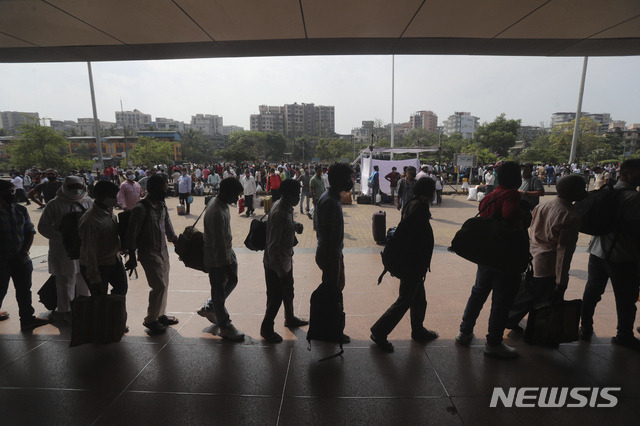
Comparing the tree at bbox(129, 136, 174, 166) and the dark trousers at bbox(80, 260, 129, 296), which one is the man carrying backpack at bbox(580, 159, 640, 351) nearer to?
the dark trousers at bbox(80, 260, 129, 296)

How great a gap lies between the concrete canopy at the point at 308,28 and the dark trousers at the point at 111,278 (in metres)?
2.49

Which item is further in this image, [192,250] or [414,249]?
[192,250]

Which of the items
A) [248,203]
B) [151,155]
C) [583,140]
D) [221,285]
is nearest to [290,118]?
[151,155]

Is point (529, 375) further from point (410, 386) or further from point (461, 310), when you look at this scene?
point (461, 310)

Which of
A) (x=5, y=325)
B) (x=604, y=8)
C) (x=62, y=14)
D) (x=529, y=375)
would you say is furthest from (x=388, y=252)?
(x=5, y=325)

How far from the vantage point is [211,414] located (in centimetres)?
236

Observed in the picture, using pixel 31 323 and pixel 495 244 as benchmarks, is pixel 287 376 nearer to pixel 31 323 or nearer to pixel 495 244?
pixel 495 244

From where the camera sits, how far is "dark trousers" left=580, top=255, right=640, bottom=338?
3139mm

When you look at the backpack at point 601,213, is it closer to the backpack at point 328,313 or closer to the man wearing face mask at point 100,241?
the backpack at point 328,313

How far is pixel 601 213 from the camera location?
3.06 m

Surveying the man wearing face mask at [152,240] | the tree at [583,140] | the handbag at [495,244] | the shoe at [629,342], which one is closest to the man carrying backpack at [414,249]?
the handbag at [495,244]

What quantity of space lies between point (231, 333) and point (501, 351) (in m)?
2.67

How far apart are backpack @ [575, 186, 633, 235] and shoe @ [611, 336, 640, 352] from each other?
1156mm

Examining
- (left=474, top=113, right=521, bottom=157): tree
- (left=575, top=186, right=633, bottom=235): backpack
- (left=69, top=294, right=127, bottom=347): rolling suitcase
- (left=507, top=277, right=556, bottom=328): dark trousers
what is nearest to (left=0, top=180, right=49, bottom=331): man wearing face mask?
(left=69, top=294, right=127, bottom=347): rolling suitcase
